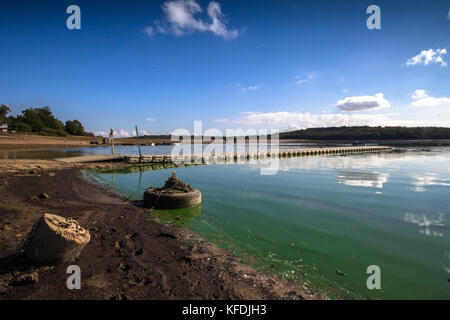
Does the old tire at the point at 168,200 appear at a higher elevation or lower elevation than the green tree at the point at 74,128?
lower

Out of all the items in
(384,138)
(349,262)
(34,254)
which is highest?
(384,138)

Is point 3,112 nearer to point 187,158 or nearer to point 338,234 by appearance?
point 187,158

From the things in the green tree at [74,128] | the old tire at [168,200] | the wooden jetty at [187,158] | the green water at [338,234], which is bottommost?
the green water at [338,234]

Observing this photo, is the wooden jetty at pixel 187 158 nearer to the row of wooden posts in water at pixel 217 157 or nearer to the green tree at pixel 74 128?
the row of wooden posts in water at pixel 217 157

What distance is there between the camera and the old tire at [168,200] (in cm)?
1016

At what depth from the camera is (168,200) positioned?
10148 millimetres

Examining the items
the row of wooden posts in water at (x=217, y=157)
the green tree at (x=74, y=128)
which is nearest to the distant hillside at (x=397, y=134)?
the row of wooden posts in water at (x=217, y=157)

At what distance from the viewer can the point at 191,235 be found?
7.32 metres

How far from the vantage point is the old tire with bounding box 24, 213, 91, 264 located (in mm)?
4547

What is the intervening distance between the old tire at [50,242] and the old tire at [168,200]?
5371 mm

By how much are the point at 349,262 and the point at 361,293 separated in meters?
1.38

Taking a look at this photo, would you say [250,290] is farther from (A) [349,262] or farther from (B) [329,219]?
(B) [329,219]

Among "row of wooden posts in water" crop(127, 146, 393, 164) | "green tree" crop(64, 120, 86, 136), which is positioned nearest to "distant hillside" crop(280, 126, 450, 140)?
"row of wooden posts in water" crop(127, 146, 393, 164)
